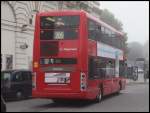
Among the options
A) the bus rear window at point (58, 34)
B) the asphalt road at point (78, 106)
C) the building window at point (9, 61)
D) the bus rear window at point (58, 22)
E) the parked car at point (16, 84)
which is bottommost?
the asphalt road at point (78, 106)

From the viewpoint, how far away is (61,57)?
19.8 meters

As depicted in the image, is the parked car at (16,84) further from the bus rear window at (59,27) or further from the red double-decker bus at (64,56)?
the bus rear window at (59,27)

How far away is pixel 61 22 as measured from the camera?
795 inches

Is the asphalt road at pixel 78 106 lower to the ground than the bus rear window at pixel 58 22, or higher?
lower

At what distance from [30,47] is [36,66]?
1686 cm

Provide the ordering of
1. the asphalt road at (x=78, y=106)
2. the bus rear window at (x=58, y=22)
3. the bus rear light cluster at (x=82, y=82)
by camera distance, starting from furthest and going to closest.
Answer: the bus rear window at (x=58, y=22)
the bus rear light cluster at (x=82, y=82)
the asphalt road at (x=78, y=106)

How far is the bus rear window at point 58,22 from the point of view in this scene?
2002cm

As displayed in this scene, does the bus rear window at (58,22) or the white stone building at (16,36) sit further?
the white stone building at (16,36)

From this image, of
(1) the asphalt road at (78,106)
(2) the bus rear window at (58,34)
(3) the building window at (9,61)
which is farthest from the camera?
(3) the building window at (9,61)

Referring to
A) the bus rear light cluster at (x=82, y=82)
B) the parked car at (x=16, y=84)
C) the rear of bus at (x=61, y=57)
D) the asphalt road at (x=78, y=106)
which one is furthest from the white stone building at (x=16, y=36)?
the bus rear light cluster at (x=82, y=82)

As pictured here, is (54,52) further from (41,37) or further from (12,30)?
(12,30)

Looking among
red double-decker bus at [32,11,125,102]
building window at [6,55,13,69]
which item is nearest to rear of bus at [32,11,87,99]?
red double-decker bus at [32,11,125,102]

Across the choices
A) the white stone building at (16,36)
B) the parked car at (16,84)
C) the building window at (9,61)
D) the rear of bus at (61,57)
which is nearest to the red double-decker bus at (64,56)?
the rear of bus at (61,57)

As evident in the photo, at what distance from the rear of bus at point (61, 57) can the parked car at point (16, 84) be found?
2.95 m
